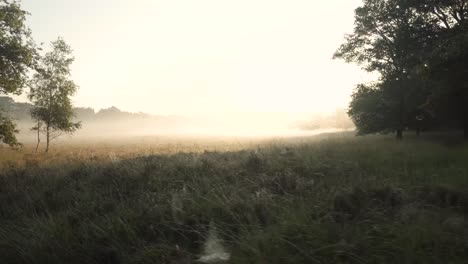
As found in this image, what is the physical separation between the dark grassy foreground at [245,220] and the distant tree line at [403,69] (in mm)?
13738

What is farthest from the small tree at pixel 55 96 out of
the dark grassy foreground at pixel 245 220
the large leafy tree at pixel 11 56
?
the dark grassy foreground at pixel 245 220

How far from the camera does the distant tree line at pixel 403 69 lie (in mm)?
19875

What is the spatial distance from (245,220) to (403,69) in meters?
23.9

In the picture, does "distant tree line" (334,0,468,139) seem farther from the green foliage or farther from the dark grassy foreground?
the green foliage

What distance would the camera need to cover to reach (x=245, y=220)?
5266 millimetres

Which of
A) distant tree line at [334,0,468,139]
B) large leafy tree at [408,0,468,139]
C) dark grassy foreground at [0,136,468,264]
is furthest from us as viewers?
distant tree line at [334,0,468,139]

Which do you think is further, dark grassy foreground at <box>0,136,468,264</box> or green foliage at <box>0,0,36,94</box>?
green foliage at <box>0,0,36,94</box>

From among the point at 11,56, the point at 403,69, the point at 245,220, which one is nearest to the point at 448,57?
the point at 403,69

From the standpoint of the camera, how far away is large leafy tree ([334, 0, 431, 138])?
2412 centimetres

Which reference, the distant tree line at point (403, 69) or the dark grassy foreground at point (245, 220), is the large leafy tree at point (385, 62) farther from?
the dark grassy foreground at point (245, 220)

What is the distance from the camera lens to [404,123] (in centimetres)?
2538

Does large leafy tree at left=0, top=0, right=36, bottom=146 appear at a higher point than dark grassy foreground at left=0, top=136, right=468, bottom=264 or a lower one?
higher

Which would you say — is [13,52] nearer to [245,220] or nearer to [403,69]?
[245,220]

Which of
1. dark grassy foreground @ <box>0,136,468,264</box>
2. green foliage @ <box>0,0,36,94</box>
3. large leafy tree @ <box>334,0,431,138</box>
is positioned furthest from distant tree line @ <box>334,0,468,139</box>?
green foliage @ <box>0,0,36,94</box>
